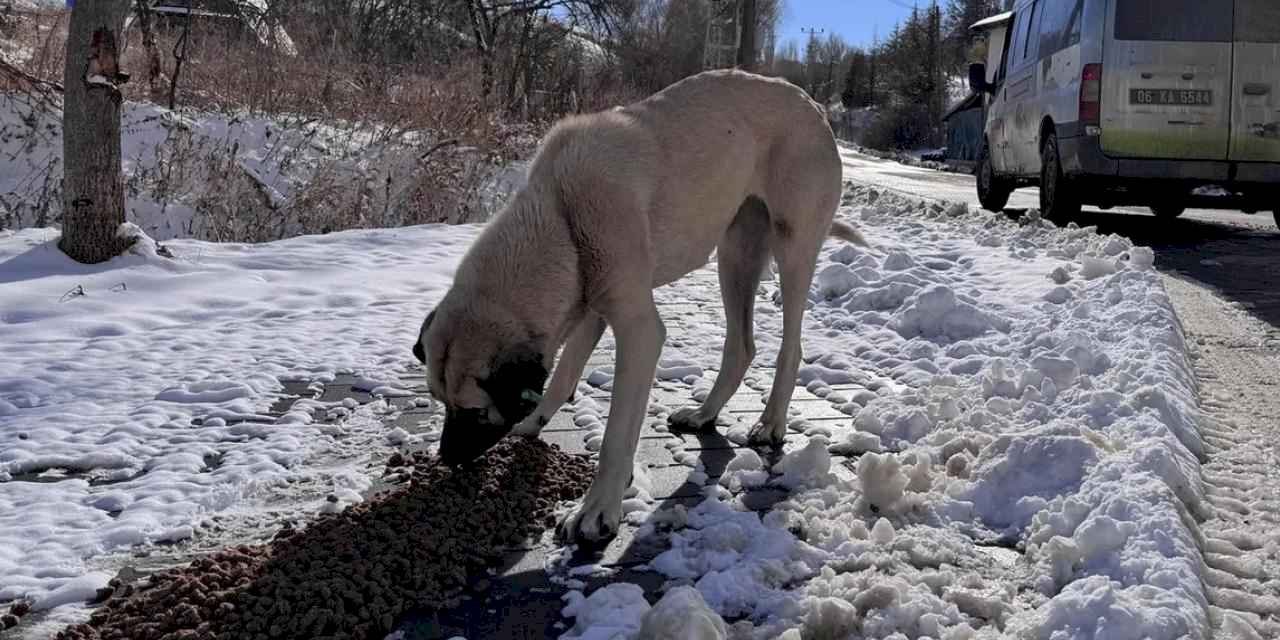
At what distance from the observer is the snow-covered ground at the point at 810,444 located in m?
2.87

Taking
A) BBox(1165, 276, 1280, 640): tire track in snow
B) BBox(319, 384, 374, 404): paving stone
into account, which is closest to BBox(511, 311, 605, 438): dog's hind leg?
BBox(319, 384, 374, 404): paving stone

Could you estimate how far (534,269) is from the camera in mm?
3576

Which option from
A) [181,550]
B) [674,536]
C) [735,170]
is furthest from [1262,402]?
[181,550]

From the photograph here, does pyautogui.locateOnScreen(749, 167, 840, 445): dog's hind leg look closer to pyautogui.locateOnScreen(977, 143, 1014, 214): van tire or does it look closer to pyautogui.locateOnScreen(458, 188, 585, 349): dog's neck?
pyautogui.locateOnScreen(458, 188, 585, 349): dog's neck

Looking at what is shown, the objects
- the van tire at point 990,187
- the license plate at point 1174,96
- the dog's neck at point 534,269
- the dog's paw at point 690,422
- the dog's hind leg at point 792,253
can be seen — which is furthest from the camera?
the van tire at point 990,187

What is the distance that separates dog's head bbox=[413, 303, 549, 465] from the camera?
339cm

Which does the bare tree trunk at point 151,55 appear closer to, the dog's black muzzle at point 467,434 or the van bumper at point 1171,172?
the van bumper at point 1171,172

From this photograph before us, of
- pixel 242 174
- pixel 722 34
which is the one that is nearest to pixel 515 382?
pixel 242 174

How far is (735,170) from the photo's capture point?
4.39 meters

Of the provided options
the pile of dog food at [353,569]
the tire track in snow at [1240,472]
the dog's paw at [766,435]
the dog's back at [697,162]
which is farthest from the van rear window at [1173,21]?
the pile of dog food at [353,569]

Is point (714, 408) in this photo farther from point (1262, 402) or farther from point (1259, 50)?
point (1259, 50)

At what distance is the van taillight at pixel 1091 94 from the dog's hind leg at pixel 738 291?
6.77 m

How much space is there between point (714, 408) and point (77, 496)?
2.55m

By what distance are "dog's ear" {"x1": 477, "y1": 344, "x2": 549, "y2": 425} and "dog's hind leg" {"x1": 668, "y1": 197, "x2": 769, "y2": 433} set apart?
133 centimetres
